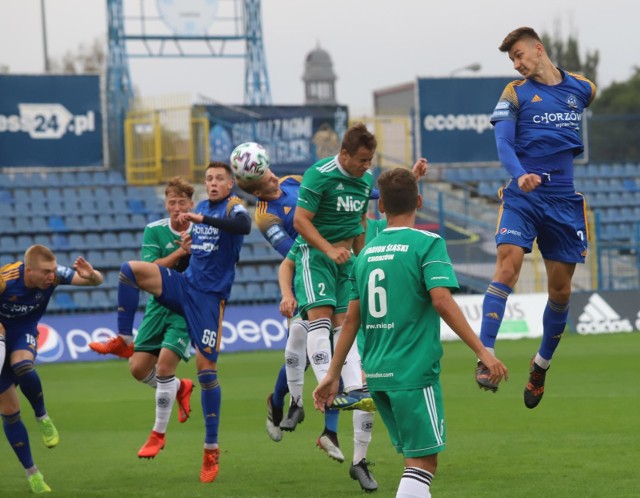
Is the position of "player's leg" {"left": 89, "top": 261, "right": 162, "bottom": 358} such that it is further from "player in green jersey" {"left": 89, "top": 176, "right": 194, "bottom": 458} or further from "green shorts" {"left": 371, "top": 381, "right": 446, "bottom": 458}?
"green shorts" {"left": 371, "top": 381, "right": 446, "bottom": 458}

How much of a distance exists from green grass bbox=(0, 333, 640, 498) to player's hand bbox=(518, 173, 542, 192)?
2117 mm

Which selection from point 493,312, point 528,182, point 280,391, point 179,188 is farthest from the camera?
point 179,188

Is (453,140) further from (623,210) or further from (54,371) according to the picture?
(54,371)

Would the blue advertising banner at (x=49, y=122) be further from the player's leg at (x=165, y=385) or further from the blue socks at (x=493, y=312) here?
the blue socks at (x=493, y=312)

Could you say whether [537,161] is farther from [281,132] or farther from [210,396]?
[281,132]

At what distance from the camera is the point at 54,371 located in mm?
21062

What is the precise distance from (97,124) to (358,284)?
88.2 feet

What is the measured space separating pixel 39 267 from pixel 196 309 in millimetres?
1361

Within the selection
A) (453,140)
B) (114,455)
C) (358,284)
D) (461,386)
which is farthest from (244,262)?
(358,284)

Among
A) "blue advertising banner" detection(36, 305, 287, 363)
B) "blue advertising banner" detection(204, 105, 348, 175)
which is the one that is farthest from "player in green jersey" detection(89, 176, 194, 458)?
"blue advertising banner" detection(204, 105, 348, 175)

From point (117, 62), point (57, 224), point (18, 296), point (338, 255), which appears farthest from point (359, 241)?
point (117, 62)

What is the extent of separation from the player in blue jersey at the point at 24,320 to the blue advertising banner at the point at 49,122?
22.7 meters

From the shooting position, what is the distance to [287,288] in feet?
32.0

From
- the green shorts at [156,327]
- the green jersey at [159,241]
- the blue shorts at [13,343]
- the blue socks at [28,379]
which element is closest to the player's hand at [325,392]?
the blue socks at [28,379]
